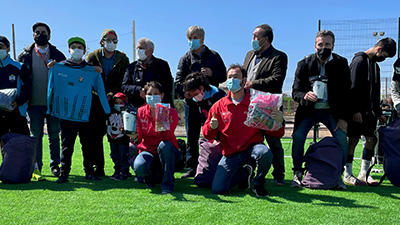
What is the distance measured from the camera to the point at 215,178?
411cm

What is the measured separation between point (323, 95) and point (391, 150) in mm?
1183

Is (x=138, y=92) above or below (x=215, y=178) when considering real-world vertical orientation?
above

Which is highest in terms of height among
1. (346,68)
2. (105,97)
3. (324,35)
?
(324,35)

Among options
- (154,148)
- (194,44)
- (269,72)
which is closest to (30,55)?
(194,44)

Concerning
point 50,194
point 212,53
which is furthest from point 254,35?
point 50,194

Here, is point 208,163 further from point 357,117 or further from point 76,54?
point 76,54

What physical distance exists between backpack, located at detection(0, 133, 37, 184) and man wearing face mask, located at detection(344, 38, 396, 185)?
411 centimetres

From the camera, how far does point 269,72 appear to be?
4.65m

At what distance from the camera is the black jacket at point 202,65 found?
518cm

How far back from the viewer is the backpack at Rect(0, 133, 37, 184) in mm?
4672

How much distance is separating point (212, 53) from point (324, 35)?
5.14ft

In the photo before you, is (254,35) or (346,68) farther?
(254,35)

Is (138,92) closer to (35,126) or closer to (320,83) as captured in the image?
(35,126)

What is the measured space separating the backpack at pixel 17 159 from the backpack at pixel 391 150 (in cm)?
433
